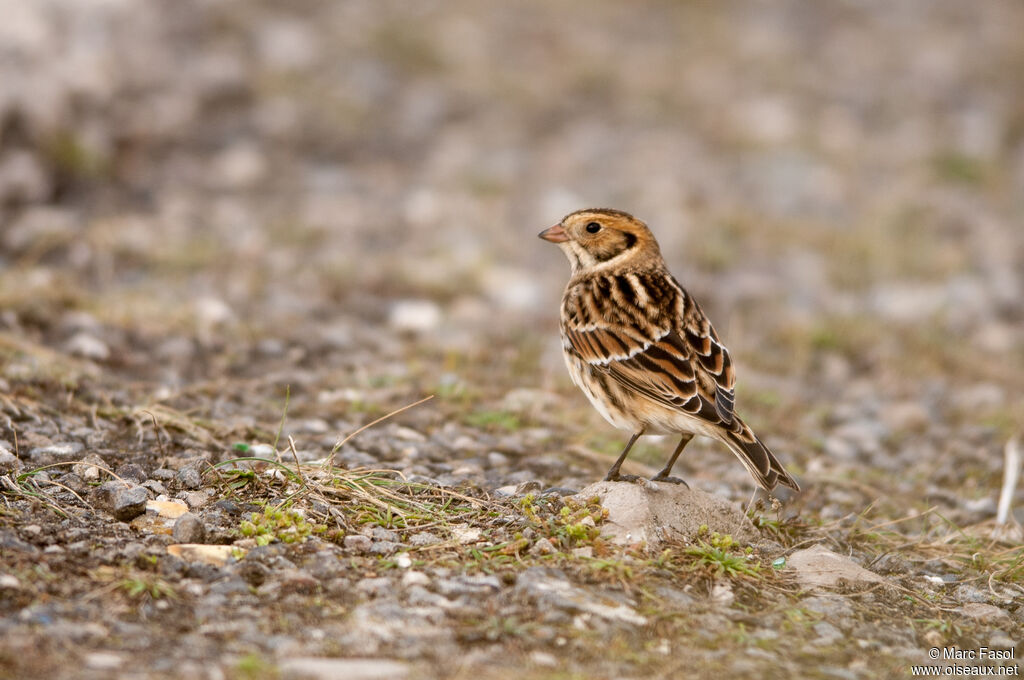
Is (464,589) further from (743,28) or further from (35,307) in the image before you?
(743,28)

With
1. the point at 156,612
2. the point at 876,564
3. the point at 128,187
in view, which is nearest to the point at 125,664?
the point at 156,612

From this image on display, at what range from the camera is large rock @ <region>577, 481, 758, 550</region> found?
195 inches

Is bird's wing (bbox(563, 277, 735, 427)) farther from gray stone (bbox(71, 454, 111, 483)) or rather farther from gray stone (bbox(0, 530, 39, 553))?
gray stone (bbox(0, 530, 39, 553))

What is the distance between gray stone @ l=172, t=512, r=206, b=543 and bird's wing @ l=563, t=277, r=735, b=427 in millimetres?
2141

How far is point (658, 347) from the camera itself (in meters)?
5.67

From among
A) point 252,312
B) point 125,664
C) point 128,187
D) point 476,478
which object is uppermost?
point 128,187

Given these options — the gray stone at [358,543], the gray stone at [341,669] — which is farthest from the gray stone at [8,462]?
the gray stone at [341,669]

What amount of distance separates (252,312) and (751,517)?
454 cm

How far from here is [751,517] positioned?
18.0ft

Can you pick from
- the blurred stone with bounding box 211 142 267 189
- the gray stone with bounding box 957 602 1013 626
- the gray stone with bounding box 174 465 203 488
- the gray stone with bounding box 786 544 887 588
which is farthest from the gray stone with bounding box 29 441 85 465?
the blurred stone with bounding box 211 142 267 189

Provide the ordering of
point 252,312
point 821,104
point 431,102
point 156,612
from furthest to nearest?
point 821,104 < point 431,102 < point 252,312 < point 156,612

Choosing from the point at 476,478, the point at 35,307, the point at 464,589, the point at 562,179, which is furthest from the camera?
the point at 562,179

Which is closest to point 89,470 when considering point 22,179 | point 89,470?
point 89,470

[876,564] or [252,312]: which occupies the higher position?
[252,312]
